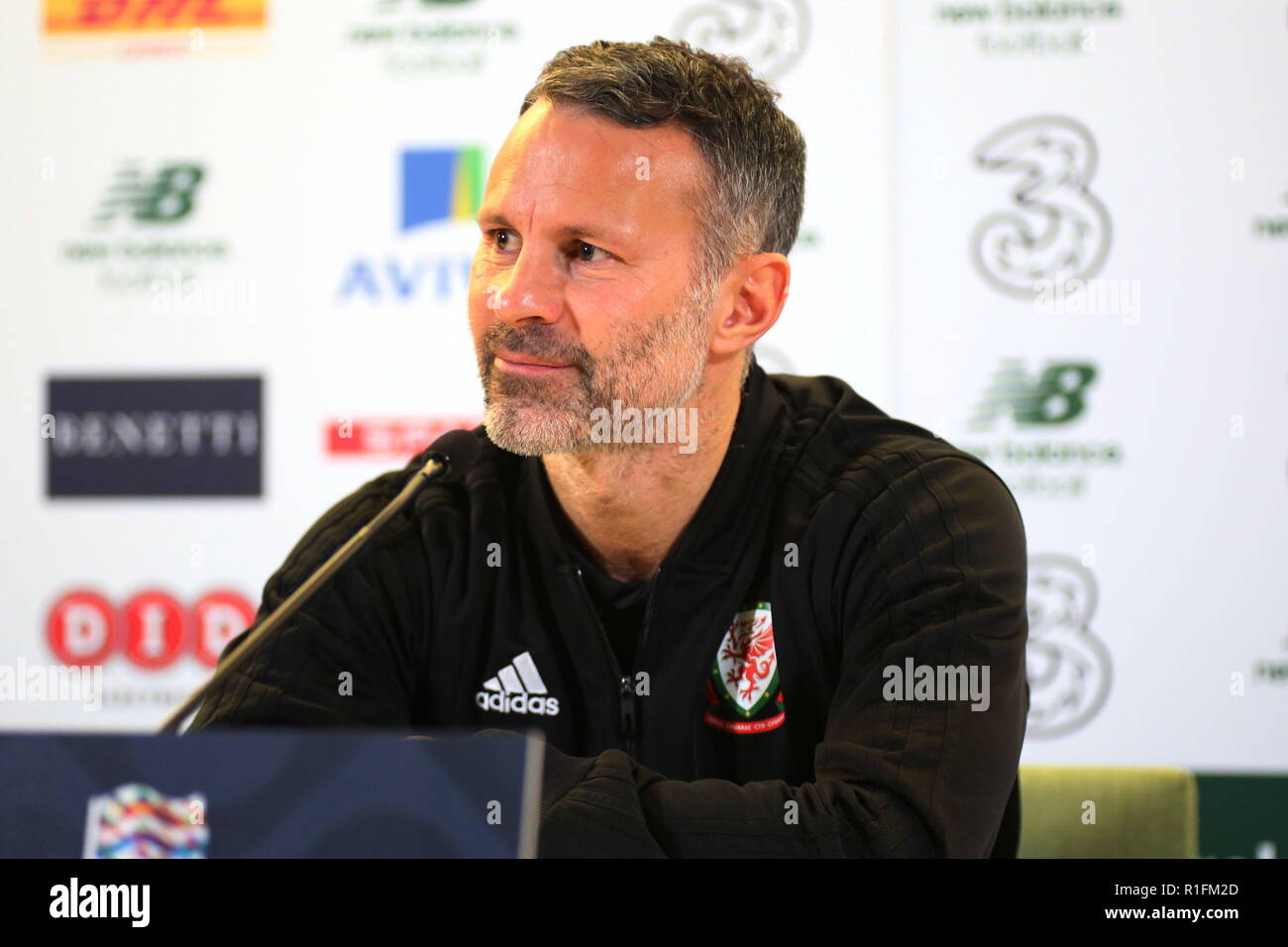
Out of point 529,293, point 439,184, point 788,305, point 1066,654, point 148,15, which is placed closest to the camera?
point 529,293

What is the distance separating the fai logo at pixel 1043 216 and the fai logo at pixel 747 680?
1940 mm

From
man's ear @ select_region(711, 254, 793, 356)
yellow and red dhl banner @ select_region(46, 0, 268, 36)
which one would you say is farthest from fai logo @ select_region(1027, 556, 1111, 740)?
yellow and red dhl banner @ select_region(46, 0, 268, 36)

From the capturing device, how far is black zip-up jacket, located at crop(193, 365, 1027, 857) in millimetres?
1340

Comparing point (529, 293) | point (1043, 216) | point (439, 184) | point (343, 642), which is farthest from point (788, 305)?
point (343, 642)

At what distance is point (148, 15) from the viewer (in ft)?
11.8

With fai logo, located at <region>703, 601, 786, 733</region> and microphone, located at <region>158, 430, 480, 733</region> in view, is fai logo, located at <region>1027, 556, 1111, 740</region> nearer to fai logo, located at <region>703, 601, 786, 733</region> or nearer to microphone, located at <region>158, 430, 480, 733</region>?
fai logo, located at <region>703, 601, 786, 733</region>

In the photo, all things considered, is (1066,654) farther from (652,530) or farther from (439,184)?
(439,184)

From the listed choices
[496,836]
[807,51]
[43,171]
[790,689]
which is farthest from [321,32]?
[496,836]

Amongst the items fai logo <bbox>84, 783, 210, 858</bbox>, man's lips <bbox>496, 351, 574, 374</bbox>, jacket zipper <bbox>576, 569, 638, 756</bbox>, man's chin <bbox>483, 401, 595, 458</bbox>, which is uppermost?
man's lips <bbox>496, 351, 574, 374</bbox>

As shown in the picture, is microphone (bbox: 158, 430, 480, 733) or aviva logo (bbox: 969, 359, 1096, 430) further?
aviva logo (bbox: 969, 359, 1096, 430)

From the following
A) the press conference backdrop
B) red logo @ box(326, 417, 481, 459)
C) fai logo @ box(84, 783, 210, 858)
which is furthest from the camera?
red logo @ box(326, 417, 481, 459)

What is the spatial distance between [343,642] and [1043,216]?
2.33 m

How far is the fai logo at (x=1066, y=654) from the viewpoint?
315 centimetres

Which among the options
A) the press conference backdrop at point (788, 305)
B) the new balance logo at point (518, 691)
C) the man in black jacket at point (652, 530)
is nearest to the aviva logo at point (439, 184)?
the press conference backdrop at point (788, 305)
